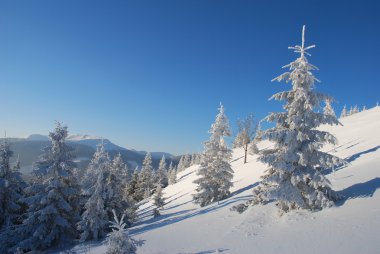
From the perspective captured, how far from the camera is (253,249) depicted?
15.8 meters

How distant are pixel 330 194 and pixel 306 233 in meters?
3.35

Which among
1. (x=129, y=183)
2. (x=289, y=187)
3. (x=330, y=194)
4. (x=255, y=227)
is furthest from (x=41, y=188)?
(x=129, y=183)

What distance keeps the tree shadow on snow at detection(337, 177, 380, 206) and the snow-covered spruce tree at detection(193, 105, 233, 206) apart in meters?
17.6

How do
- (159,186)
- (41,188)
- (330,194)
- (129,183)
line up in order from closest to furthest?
1. (330,194)
2. (41,188)
3. (159,186)
4. (129,183)

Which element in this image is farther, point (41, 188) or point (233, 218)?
point (41, 188)

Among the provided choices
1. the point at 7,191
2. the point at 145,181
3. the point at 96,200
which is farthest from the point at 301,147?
the point at 145,181

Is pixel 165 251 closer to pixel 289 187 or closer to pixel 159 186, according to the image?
pixel 289 187

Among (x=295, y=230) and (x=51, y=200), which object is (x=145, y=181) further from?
(x=295, y=230)

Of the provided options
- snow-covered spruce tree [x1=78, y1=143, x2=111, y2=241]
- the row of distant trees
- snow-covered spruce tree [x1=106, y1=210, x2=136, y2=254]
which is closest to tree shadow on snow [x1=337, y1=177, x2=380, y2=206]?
snow-covered spruce tree [x1=106, y1=210, x2=136, y2=254]

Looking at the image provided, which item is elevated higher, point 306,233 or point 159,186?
point 159,186

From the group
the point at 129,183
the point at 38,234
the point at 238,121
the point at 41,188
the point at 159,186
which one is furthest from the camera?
the point at 129,183

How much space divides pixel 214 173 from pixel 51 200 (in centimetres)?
1825

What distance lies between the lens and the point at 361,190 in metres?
18.9

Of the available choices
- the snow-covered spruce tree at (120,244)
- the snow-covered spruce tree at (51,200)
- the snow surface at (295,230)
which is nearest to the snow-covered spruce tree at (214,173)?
the snow surface at (295,230)
